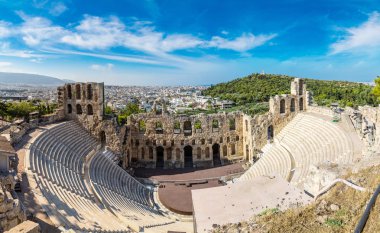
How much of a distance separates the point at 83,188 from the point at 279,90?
74.9 metres

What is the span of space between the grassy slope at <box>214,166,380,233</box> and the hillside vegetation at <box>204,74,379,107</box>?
54328 millimetres

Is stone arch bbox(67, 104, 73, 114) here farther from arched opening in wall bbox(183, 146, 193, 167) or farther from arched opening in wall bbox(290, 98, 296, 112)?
arched opening in wall bbox(290, 98, 296, 112)

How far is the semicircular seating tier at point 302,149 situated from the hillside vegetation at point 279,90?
1369 inches

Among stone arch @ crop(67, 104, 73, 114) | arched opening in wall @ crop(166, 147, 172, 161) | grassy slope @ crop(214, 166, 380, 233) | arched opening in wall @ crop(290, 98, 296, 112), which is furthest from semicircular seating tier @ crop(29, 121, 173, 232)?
arched opening in wall @ crop(290, 98, 296, 112)

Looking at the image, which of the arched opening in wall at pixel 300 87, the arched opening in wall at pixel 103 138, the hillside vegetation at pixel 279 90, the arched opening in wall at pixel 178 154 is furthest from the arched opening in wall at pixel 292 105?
the hillside vegetation at pixel 279 90

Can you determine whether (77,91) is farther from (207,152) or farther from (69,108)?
(207,152)

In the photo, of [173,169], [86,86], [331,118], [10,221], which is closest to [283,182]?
[10,221]

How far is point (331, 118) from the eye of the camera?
28.5 meters

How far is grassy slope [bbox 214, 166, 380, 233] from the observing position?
29.7 feet

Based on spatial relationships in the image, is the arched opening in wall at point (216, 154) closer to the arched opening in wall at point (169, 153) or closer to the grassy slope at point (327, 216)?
the arched opening in wall at point (169, 153)

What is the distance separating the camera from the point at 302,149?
25703 millimetres

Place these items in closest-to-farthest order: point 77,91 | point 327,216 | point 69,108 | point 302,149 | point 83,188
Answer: point 327,216 < point 83,188 < point 302,149 < point 77,91 < point 69,108

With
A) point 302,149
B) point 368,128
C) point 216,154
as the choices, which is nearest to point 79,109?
point 216,154

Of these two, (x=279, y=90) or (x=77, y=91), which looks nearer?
(x=77, y=91)
